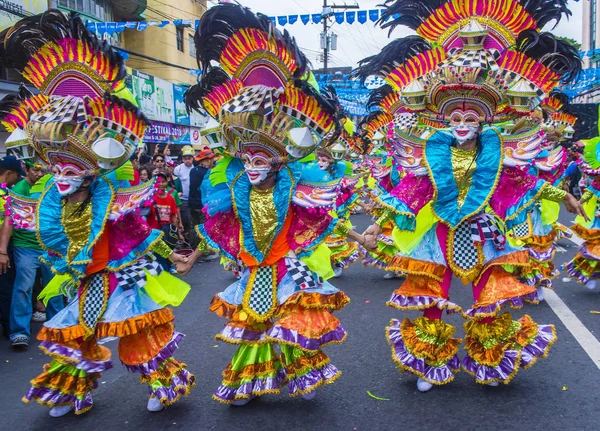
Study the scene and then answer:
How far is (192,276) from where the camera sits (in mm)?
9438

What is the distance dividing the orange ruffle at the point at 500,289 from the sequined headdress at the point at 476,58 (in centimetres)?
110

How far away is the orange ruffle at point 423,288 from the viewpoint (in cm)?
437

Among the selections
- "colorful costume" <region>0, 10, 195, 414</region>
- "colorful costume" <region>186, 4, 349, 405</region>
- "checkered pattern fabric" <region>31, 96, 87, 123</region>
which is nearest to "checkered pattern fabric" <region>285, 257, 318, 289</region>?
"colorful costume" <region>186, 4, 349, 405</region>

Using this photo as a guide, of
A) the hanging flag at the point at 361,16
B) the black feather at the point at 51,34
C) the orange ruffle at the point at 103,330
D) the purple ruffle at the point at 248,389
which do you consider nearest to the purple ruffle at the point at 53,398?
the orange ruffle at the point at 103,330

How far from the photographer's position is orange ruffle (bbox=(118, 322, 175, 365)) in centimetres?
415

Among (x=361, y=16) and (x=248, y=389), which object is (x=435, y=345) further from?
(x=361, y=16)

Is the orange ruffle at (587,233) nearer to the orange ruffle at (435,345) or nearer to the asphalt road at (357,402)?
the asphalt road at (357,402)

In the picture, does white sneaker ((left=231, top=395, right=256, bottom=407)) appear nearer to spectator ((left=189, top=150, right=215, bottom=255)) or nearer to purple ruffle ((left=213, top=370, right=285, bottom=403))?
purple ruffle ((left=213, top=370, right=285, bottom=403))

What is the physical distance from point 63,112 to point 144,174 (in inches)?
152

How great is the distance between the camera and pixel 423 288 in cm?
441

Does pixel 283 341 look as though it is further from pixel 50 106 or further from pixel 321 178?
pixel 50 106

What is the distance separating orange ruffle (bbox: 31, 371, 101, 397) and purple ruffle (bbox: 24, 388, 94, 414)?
0.03 m

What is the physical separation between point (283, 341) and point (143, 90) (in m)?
17.0

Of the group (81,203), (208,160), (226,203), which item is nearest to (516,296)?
(226,203)
